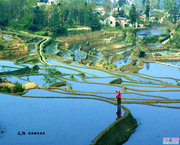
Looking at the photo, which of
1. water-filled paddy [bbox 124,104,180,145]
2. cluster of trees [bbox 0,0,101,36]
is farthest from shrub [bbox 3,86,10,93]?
cluster of trees [bbox 0,0,101,36]

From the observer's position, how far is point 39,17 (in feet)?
277

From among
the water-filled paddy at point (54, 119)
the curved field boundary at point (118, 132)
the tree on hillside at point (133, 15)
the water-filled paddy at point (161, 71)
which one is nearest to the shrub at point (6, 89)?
the water-filled paddy at point (54, 119)

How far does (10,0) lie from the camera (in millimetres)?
85000

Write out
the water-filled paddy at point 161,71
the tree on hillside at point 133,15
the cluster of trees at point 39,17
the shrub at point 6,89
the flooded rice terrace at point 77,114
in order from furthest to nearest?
the tree on hillside at point 133,15
the cluster of trees at point 39,17
the water-filled paddy at point 161,71
the shrub at point 6,89
the flooded rice terrace at point 77,114

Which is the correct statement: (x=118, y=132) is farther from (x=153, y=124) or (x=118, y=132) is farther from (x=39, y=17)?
(x=39, y=17)

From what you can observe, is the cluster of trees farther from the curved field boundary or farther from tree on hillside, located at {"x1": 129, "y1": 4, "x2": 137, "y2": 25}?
the curved field boundary

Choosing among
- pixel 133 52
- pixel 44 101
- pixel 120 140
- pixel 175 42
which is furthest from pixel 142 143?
pixel 175 42

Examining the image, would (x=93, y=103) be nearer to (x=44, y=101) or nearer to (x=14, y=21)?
(x=44, y=101)

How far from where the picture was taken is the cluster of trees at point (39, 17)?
80.6 meters

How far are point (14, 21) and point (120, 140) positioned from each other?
71.8 m

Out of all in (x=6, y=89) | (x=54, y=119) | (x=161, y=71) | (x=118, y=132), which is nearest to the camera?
(x=118, y=132)

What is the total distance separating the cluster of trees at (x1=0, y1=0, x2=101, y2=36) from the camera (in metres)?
80.6

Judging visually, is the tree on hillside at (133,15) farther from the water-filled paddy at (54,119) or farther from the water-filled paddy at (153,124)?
the water-filled paddy at (54,119)

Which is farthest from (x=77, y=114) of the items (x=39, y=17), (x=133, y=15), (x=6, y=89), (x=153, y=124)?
(x=133, y=15)
